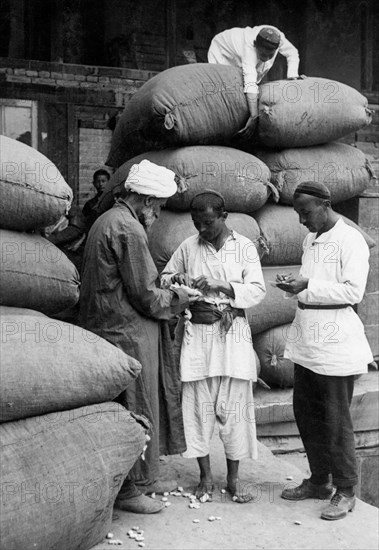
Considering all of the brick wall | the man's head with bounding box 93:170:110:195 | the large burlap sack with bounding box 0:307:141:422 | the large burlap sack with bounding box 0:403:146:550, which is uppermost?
the brick wall

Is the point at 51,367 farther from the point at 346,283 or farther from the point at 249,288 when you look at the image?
the point at 346,283

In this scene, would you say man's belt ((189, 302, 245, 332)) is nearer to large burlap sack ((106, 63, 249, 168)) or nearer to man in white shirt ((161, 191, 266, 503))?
man in white shirt ((161, 191, 266, 503))

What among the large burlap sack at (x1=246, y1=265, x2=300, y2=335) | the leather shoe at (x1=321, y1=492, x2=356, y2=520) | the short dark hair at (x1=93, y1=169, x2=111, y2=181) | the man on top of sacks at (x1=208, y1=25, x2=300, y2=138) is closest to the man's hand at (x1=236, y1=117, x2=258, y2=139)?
the man on top of sacks at (x1=208, y1=25, x2=300, y2=138)

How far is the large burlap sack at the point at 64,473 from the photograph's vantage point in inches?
108

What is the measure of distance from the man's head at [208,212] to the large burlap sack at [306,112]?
1591 mm

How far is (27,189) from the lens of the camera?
3.24m

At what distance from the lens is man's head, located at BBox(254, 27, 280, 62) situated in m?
5.39

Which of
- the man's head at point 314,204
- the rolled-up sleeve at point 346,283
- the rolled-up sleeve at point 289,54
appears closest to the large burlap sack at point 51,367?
the rolled-up sleeve at point 346,283

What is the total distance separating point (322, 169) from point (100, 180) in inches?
119

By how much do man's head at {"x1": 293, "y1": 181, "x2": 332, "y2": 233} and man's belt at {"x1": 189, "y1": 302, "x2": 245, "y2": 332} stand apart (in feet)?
1.99

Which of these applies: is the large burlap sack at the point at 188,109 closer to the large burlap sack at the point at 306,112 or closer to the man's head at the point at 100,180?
the large burlap sack at the point at 306,112

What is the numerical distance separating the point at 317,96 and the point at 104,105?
417 centimetres

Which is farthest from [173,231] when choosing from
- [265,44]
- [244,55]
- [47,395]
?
[47,395]

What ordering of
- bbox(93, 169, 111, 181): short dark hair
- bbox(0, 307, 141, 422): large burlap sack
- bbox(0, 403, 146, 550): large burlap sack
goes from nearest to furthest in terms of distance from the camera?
bbox(0, 403, 146, 550): large burlap sack < bbox(0, 307, 141, 422): large burlap sack < bbox(93, 169, 111, 181): short dark hair
